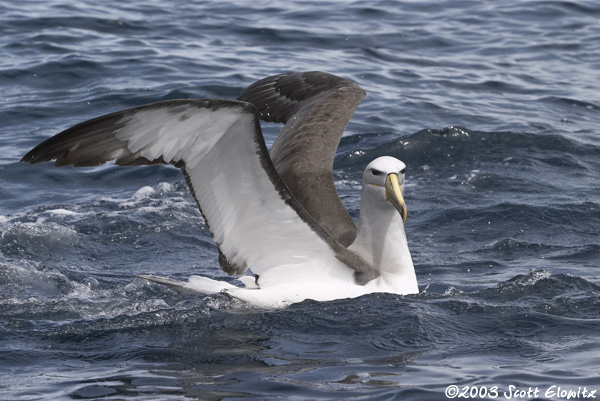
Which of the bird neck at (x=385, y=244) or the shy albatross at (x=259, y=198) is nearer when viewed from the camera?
the shy albatross at (x=259, y=198)

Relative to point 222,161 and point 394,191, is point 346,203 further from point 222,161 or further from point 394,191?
point 222,161

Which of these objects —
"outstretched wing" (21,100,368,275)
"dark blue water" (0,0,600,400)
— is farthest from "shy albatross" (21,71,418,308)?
"dark blue water" (0,0,600,400)

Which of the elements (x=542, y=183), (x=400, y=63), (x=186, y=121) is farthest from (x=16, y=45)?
(x=186, y=121)

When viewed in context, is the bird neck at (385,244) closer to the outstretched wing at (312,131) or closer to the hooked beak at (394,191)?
the hooked beak at (394,191)

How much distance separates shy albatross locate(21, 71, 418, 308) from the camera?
6.63 m

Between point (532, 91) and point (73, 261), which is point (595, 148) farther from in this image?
point (73, 261)

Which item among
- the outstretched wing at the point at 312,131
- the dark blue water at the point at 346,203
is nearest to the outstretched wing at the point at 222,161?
the dark blue water at the point at 346,203

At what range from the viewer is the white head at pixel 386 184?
A: 7.36 meters

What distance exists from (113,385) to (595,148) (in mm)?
8634

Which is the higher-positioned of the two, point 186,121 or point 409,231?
point 186,121

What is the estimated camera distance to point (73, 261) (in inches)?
361

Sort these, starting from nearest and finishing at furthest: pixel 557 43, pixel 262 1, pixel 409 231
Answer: pixel 409 231, pixel 557 43, pixel 262 1

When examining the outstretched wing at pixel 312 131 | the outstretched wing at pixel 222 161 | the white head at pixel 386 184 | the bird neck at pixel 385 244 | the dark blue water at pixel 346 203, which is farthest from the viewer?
the outstretched wing at pixel 312 131

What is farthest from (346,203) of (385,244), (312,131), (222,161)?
(222,161)
